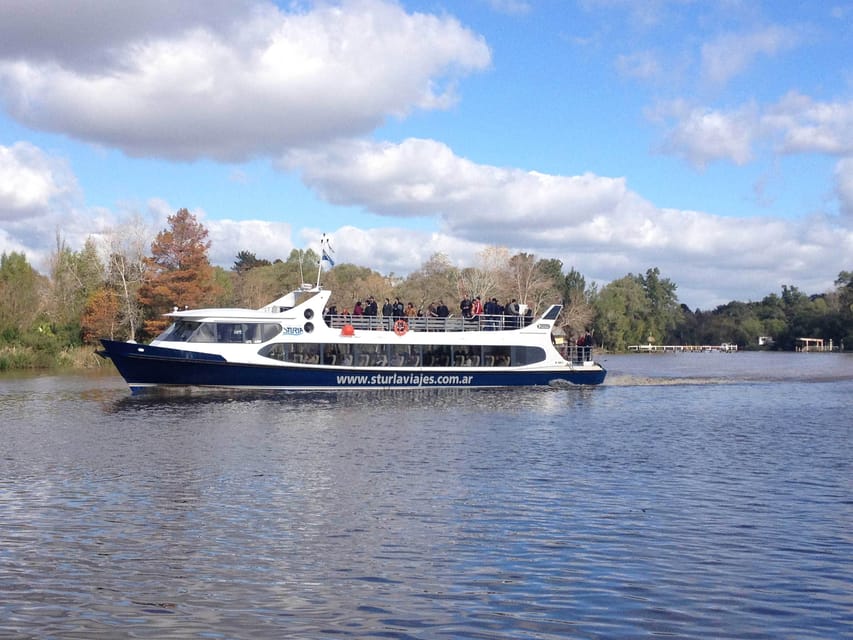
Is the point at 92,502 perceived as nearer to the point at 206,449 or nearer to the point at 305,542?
the point at 305,542

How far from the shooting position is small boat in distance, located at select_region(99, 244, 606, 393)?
39.3m

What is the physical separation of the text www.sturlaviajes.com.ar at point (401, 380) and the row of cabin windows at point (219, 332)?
417cm

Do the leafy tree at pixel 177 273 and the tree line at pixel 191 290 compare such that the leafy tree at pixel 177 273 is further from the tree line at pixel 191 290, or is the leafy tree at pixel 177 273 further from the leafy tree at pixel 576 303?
the leafy tree at pixel 576 303

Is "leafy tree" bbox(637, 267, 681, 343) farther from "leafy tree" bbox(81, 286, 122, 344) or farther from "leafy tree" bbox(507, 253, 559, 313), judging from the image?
"leafy tree" bbox(81, 286, 122, 344)

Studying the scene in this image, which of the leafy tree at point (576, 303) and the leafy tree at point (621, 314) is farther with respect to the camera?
the leafy tree at point (621, 314)

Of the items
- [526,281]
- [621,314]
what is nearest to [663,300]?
[621,314]

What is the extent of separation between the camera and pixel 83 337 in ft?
241

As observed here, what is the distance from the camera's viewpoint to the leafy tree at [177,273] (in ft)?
245

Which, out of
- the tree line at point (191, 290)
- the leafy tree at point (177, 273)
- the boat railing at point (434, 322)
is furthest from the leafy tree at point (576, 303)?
the boat railing at point (434, 322)

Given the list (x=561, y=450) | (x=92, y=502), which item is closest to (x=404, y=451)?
(x=561, y=450)

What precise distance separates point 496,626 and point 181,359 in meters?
30.8

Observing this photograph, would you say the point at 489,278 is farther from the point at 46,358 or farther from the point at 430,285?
the point at 46,358

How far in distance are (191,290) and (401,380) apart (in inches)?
1459

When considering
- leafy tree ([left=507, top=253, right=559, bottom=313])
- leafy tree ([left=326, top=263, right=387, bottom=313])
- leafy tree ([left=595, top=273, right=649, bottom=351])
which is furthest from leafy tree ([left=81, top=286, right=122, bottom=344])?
leafy tree ([left=595, top=273, right=649, bottom=351])
